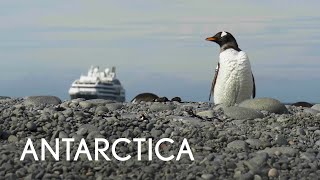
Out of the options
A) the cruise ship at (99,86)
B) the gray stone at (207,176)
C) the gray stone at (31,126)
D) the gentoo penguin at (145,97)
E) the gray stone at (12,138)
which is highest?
the gray stone at (31,126)

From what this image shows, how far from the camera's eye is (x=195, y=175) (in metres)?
5.72

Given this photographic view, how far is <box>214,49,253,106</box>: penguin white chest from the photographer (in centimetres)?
1040

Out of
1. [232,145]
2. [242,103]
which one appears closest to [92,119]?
[232,145]

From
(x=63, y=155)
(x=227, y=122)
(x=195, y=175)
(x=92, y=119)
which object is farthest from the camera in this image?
(x=227, y=122)

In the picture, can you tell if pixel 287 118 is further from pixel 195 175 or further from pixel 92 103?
pixel 195 175

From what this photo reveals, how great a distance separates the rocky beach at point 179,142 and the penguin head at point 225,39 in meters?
1.34

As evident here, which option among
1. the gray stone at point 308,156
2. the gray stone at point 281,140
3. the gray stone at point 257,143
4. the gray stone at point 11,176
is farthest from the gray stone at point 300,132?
the gray stone at point 11,176

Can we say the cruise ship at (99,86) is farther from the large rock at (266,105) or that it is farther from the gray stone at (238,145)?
the gray stone at (238,145)

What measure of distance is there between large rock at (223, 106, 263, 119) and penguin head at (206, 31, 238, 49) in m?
1.67

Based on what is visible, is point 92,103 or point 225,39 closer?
point 92,103

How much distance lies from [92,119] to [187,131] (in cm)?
103

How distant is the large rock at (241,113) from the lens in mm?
8898

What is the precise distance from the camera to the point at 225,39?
10547mm

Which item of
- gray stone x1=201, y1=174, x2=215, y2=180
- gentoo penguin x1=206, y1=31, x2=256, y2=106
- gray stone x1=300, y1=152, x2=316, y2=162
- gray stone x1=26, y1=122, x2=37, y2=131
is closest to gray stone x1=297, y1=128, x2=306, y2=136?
gray stone x1=300, y1=152, x2=316, y2=162
